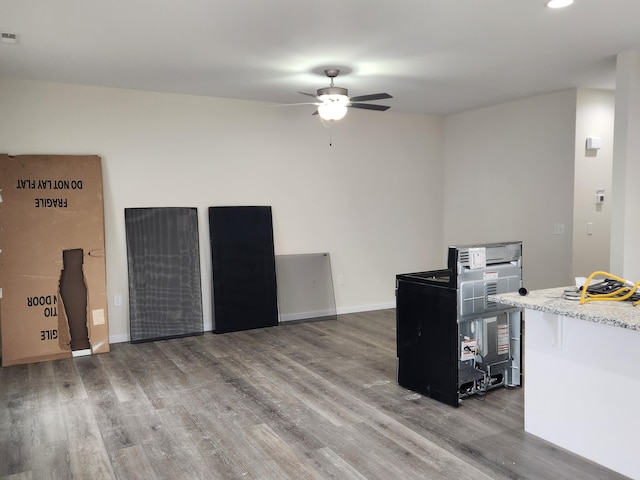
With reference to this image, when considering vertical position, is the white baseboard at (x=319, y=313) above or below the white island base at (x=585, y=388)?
below

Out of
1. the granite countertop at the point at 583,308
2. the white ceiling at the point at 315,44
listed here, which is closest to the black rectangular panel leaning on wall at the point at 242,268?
the white ceiling at the point at 315,44

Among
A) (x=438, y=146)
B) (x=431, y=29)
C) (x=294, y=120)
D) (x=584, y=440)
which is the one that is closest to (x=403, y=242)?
(x=438, y=146)

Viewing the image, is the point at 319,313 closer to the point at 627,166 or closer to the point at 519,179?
the point at 519,179

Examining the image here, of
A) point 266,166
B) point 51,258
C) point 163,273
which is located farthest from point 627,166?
point 51,258

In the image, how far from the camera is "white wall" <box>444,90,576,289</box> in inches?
211

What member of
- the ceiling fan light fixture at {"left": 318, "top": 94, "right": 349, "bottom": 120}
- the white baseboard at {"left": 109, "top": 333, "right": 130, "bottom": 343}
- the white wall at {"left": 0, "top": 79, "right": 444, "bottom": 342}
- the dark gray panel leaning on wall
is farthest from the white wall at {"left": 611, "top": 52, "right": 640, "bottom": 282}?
the white baseboard at {"left": 109, "top": 333, "right": 130, "bottom": 343}

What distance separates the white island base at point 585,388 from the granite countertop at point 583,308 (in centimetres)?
9

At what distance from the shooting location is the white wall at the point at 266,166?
190 inches

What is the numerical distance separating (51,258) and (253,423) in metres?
2.69

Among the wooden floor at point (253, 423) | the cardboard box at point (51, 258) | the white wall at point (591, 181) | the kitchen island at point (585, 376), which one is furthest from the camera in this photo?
the white wall at point (591, 181)

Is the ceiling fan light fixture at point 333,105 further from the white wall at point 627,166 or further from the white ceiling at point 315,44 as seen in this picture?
the white wall at point 627,166

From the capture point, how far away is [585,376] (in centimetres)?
256

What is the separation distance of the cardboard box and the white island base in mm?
3770

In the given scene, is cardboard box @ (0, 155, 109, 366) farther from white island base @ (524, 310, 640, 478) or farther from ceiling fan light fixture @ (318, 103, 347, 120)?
white island base @ (524, 310, 640, 478)
